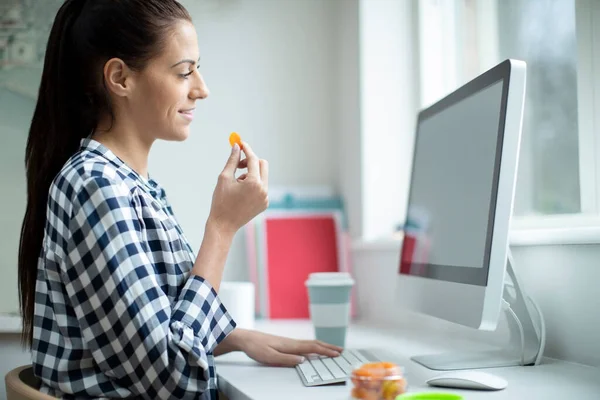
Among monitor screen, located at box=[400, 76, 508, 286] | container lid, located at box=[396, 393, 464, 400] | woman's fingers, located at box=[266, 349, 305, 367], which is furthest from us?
woman's fingers, located at box=[266, 349, 305, 367]

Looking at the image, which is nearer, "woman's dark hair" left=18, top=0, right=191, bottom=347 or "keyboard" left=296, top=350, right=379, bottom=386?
"keyboard" left=296, top=350, right=379, bottom=386

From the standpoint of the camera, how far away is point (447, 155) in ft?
4.33

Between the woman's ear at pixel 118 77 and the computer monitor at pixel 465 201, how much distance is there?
59 cm

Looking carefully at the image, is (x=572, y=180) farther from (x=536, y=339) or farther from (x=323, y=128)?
(x=323, y=128)

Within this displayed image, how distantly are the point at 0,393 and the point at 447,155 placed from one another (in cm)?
125

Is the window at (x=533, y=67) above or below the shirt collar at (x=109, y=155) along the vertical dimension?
above

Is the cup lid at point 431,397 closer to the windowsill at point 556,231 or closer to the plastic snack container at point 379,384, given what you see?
the plastic snack container at point 379,384

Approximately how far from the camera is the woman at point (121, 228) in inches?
39.0

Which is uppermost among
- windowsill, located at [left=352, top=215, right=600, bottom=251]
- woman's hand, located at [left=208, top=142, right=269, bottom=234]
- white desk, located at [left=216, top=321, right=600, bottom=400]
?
woman's hand, located at [left=208, top=142, right=269, bottom=234]

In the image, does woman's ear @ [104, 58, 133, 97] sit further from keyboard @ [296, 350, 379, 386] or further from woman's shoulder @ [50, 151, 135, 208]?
keyboard @ [296, 350, 379, 386]

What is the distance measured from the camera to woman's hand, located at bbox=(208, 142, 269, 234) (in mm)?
1182

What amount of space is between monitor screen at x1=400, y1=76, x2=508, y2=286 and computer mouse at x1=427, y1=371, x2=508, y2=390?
152 mm

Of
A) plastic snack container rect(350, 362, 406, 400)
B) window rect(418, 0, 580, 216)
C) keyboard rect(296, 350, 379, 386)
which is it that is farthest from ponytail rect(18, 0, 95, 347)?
window rect(418, 0, 580, 216)

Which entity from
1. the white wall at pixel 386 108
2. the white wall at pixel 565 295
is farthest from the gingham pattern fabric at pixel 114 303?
the white wall at pixel 386 108
